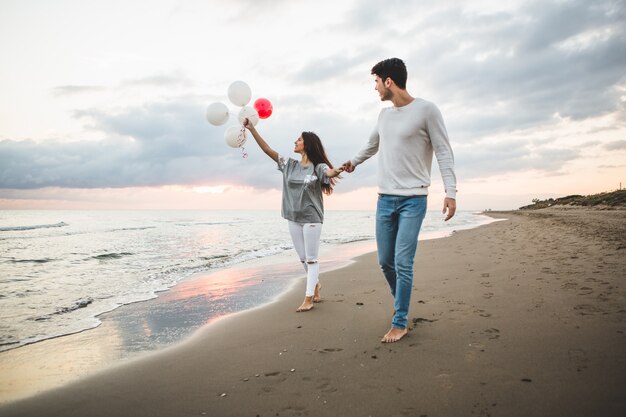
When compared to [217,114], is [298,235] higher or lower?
lower

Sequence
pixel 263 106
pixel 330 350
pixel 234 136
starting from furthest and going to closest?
pixel 263 106 < pixel 234 136 < pixel 330 350

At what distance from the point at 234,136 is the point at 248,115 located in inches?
15.1

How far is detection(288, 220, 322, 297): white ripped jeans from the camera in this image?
4.70 m

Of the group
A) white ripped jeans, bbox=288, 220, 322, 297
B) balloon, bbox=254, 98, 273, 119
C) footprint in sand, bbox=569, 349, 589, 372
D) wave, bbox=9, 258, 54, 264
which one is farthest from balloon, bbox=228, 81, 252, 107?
wave, bbox=9, 258, 54, 264

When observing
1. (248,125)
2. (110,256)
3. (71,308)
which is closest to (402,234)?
(248,125)

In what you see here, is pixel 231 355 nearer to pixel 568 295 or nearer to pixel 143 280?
pixel 568 295

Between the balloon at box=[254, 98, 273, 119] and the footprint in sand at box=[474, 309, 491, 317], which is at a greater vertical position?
the balloon at box=[254, 98, 273, 119]

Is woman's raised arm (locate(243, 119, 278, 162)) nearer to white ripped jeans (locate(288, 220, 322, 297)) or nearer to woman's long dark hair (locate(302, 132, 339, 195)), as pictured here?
woman's long dark hair (locate(302, 132, 339, 195))

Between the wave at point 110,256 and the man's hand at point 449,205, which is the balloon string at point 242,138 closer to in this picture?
the man's hand at point 449,205

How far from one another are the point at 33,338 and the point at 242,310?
2.56 m

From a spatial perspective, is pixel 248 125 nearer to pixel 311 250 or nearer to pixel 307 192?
pixel 307 192

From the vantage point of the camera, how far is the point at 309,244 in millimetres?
4738

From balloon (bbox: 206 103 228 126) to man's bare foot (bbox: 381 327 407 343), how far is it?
3.88 metres

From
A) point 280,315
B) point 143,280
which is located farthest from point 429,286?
point 143,280
